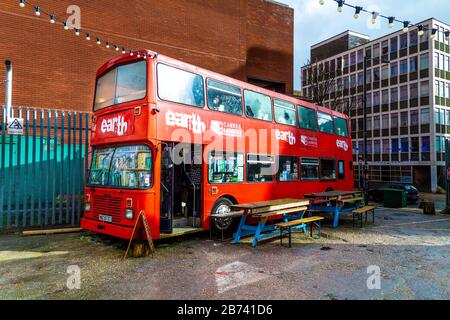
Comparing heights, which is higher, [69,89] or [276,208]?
[69,89]

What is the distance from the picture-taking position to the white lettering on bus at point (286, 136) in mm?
10380

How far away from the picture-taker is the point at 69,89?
16.9 meters

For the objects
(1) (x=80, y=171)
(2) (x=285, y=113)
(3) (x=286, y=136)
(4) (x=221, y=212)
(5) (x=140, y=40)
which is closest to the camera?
(4) (x=221, y=212)

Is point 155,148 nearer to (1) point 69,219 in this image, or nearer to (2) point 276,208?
(2) point 276,208

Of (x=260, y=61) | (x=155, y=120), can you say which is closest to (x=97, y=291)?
(x=155, y=120)

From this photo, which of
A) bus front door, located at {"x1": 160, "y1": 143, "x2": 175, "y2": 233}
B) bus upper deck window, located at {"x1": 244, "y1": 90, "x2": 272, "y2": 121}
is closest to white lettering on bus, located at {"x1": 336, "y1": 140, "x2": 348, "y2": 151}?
bus upper deck window, located at {"x1": 244, "y1": 90, "x2": 272, "y2": 121}

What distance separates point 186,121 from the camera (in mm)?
7598

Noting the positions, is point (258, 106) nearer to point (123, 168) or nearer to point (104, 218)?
point (123, 168)

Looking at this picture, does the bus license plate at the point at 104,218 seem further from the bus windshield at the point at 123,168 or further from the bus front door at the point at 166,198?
the bus front door at the point at 166,198

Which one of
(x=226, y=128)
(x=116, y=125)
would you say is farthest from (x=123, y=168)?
(x=226, y=128)

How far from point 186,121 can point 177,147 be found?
2.33 feet

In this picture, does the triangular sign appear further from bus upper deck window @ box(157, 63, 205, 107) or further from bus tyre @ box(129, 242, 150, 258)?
bus tyre @ box(129, 242, 150, 258)

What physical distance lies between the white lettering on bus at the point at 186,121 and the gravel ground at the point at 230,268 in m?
2.82
